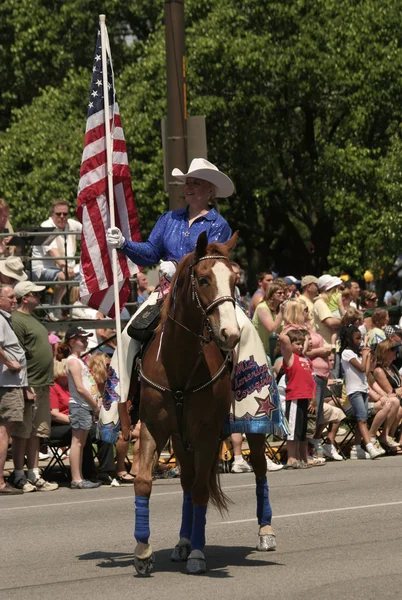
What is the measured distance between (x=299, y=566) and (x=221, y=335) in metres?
1.86

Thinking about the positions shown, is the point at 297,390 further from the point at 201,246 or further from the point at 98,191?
the point at 201,246

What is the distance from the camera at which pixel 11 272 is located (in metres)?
15.1

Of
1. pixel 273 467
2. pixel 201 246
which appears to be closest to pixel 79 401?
pixel 273 467

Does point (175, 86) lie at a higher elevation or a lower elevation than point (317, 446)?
higher

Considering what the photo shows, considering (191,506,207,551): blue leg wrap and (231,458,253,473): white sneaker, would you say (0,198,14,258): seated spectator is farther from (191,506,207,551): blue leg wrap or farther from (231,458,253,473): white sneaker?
(191,506,207,551): blue leg wrap

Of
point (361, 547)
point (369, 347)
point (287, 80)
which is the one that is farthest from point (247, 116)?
point (361, 547)

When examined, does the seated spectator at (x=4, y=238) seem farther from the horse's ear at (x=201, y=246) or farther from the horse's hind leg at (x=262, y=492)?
the horse's ear at (x=201, y=246)

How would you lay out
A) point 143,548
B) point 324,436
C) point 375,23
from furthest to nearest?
A: point 375,23
point 324,436
point 143,548

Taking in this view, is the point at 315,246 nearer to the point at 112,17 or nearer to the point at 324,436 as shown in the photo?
the point at 112,17

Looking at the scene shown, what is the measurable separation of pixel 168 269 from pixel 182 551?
202cm

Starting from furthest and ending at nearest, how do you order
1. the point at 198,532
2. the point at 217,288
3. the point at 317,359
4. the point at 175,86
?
the point at 317,359
the point at 175,86
the point at 198,532
the point at 217,288

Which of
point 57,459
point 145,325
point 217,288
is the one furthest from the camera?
point 57,459

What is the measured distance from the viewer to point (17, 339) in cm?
1407

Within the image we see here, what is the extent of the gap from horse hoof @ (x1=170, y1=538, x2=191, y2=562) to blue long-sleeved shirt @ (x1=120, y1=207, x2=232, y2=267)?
2.04 m
